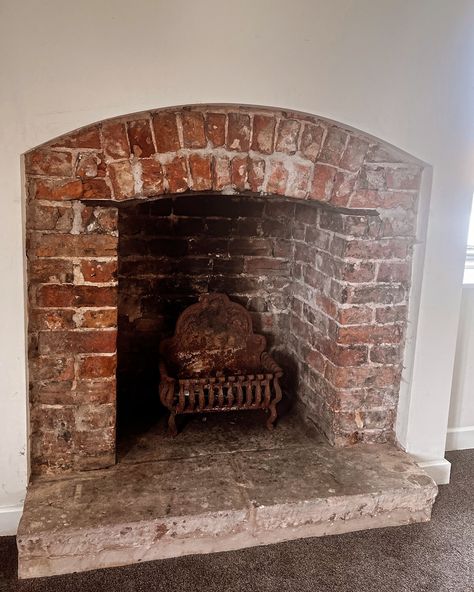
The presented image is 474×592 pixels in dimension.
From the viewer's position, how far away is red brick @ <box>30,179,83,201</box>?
6.27ft

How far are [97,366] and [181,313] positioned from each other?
1.89 ft

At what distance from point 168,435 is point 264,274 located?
2.76ft

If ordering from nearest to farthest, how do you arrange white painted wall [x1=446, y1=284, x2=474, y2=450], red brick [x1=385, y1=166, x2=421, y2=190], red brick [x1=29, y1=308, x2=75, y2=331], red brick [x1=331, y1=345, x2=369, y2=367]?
1. red brick [x1=29, y1=308, x2=75, y2=331]
2. red brick [x1=385, y1=166, x2=421, y2=190]
3. red brick [x1=331, y1=345, x2=369, y2=367]
4. white painted wall [x1=446, y1=284, x2=474, y2=450]

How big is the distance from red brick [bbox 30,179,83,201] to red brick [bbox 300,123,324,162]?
764 mm

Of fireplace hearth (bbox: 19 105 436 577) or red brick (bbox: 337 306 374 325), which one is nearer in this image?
fireplace hearth (bbox: 19 105 436 577)

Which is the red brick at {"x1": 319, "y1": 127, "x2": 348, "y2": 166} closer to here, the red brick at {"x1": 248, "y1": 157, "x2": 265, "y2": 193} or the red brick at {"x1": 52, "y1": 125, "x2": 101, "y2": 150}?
the red brick at {"x1": 248, "y1": 157, "x2": 265, "y2": 193}

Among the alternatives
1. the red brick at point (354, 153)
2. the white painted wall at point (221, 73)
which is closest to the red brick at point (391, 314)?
the white painted wall at point (221, 73)

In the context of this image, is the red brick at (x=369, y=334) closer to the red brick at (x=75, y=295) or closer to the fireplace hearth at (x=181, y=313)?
the fireplace hearth at (x=181, y=313)

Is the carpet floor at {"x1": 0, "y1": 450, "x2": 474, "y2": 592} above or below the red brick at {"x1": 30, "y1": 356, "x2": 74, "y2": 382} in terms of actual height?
below

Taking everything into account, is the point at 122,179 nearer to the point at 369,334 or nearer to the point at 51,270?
the point at 51,270

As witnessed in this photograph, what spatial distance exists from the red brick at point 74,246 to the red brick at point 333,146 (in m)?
0.78

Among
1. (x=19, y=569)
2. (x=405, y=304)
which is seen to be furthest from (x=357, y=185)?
(x=19, y=569)

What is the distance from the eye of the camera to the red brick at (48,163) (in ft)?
6.17

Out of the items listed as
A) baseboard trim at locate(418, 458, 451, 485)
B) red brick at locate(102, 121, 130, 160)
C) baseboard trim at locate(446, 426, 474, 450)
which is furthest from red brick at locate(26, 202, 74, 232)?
baseboard trim at locate(446, 426, 474, 450)
